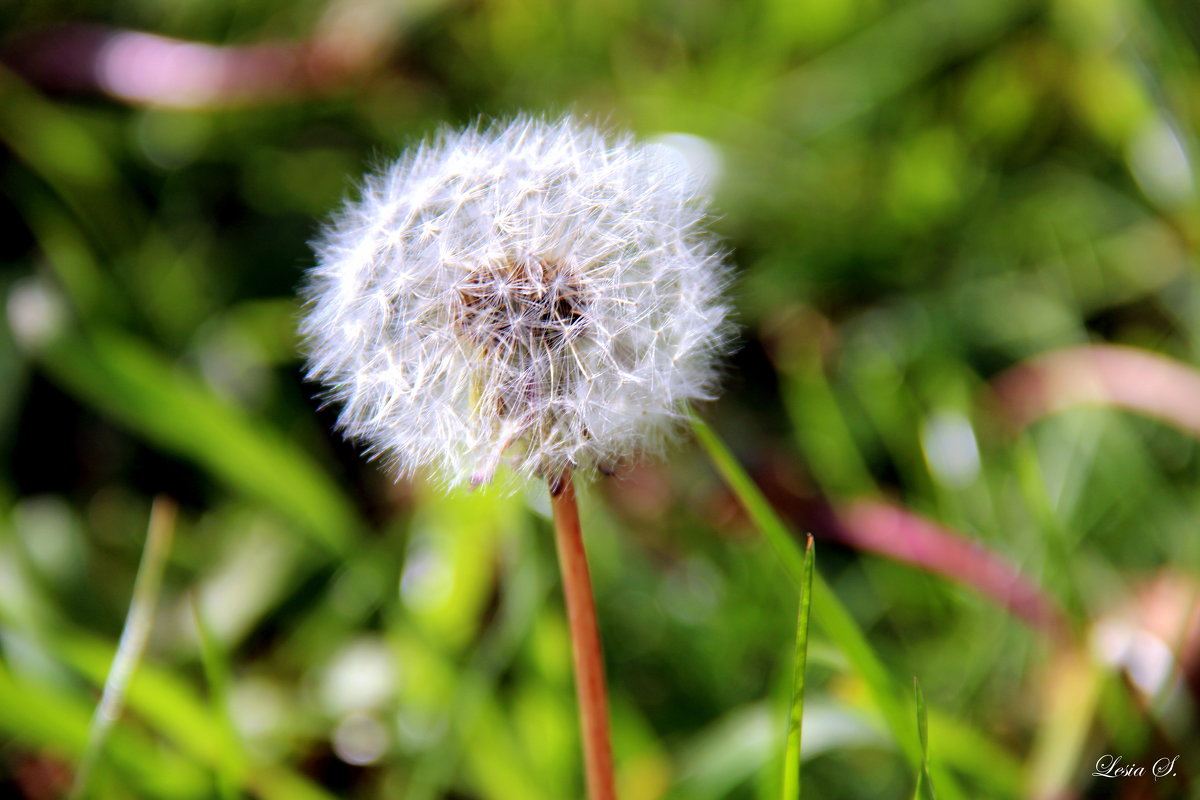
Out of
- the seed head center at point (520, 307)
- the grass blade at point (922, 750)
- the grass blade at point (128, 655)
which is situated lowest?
the grass blade at point (922, 750)

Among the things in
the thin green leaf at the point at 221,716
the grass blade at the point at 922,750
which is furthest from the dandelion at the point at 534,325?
the thin green leaf at the point at 221,716

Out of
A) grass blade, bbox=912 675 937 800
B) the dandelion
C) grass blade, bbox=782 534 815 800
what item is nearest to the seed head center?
the dandelion

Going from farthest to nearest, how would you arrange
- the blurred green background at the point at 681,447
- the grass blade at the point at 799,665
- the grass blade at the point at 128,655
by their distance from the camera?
the blurred green background at the point at 681,447 → the grass blade at the point at 128,655 → the grass blade at the point at 799,665

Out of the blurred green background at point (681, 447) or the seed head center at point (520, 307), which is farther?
the blurred green background at point (681, 447)

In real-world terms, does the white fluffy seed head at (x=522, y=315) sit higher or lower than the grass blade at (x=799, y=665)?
higher

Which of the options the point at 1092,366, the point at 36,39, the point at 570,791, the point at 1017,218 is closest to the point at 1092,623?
the point at 1092,366

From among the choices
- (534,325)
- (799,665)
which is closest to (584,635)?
(799,665)

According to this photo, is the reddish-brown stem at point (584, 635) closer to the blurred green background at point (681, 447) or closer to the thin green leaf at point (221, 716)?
the blurred green background at point (681, 447)
